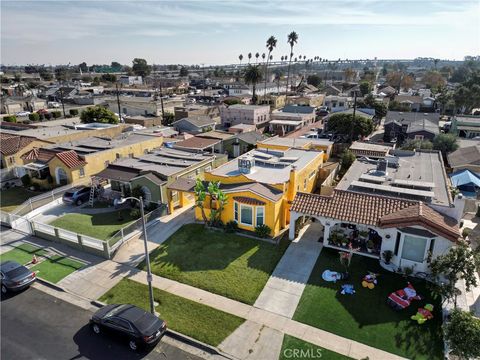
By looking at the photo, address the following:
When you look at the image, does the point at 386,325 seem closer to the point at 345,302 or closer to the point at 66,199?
the point at 345,302

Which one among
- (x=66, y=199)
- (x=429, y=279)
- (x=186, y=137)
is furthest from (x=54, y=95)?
(x=429, y=279)

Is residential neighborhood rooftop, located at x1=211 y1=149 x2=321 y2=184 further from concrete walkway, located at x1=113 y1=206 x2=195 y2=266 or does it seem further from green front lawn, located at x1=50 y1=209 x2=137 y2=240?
green front lawn, located at x1=50 y1=209 x2=137 y2=240

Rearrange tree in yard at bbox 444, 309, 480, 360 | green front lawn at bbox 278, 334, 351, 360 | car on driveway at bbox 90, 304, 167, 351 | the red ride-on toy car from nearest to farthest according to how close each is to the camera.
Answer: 1. tree in yard at bbox 444, 309, 480, 360
2. green front lawn at bbox 278, 334, 351, 360
3. car on driveway at bbox 90, 304, 167, 351
4. the red ride-on toy car

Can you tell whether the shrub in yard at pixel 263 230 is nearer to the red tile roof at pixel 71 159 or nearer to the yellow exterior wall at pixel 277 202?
the yellow exterior wall at pixel 277 202

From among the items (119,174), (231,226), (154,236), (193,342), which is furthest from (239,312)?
(119,174)

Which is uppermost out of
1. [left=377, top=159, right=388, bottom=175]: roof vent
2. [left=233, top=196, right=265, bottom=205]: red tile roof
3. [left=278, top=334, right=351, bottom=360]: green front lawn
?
[left=377, top=159, right=388, bottom=175]: roof vent

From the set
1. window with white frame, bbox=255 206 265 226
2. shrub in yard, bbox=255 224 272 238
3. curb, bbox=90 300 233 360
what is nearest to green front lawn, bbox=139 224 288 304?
shrub in yard, bbox=255 224 272 238

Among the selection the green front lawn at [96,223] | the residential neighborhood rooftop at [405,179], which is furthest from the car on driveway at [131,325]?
the residential neighborhood rooftop at [405,179]
